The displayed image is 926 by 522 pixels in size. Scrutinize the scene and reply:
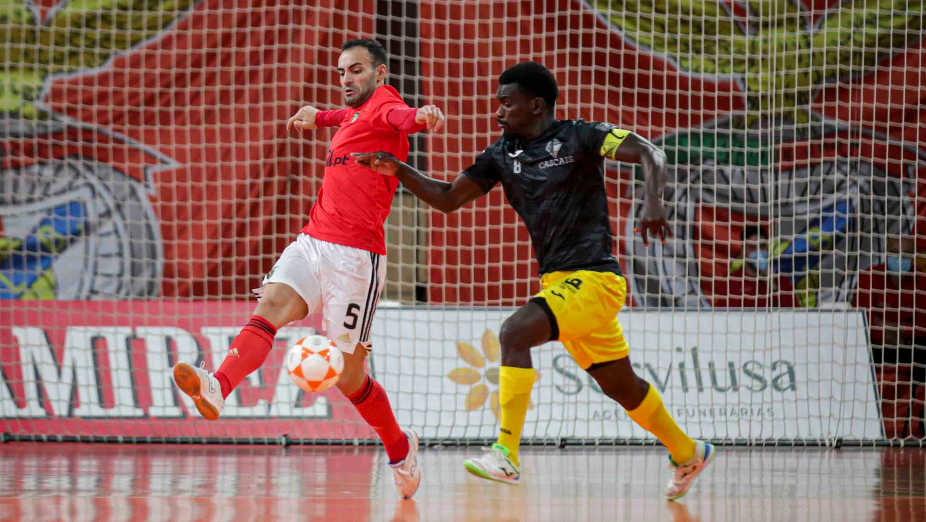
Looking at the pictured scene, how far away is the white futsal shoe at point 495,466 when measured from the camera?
4.34m

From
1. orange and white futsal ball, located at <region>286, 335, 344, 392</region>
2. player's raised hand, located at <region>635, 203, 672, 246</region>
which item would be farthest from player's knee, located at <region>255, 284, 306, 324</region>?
player's raised hand, located at <region>635, 203, 672, 246</region>

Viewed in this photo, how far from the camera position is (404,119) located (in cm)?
504

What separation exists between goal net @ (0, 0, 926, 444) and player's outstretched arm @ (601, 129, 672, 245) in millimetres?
4777

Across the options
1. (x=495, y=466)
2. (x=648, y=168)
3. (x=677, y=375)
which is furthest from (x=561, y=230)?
(x=677, y=375)

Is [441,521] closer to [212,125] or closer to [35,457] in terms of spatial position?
[35,457]

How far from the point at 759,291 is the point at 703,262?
1.85 ft

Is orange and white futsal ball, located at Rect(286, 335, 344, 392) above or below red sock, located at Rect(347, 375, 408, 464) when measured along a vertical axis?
above

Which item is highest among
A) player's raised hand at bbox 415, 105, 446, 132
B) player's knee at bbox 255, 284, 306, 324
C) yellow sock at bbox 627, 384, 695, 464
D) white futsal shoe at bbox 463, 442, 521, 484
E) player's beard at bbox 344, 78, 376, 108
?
player's beard at bbox 344, 78, 376, 108

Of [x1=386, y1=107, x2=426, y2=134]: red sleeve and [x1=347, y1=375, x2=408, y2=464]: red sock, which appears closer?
[x1=386, y1=107, x2=426, y2=134]: red sleeve

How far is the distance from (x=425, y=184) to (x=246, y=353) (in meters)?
1.14

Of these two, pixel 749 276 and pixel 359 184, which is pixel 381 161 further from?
pixel 749 276

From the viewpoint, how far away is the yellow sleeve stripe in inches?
187

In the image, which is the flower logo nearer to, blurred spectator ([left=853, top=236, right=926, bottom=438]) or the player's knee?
blurred spectator ([left=853, top=236, right=926, bottom=438])

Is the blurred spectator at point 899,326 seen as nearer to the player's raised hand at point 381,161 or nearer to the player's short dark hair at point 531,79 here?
the player's short dark hair at point 531,79
